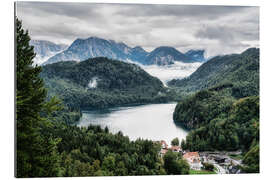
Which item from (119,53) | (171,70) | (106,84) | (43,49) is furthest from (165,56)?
(43,49)

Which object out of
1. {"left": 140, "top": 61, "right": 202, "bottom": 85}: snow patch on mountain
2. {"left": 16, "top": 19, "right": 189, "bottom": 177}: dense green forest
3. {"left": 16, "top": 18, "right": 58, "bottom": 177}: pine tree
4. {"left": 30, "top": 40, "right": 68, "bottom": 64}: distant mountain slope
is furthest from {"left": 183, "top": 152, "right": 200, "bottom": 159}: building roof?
{"left": 30, "top": 40, "right": 68, "bottom": 64}: distant mountain slope

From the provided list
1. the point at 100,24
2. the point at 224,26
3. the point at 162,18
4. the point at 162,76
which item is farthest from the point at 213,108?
the point at 100,24

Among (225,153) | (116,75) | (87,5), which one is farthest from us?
(116,75)

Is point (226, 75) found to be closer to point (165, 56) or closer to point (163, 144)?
point (165, 56)

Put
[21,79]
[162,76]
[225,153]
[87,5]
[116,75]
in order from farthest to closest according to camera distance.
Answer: [116,75], [162,76], [225,153], [87,5], [21,79]

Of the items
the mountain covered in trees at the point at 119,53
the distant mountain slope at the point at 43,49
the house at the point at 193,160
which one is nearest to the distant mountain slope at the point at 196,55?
the mountain covered in trees at the point at 119,53
